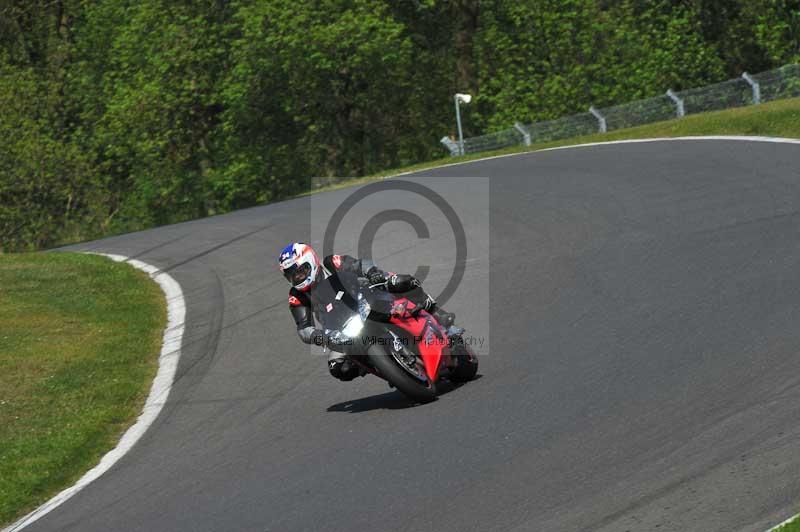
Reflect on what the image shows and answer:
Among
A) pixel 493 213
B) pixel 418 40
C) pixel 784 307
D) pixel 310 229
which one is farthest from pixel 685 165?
pixel 418 40

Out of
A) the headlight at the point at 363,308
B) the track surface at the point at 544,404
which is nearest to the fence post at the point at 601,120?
the track surface at the point at 544,404

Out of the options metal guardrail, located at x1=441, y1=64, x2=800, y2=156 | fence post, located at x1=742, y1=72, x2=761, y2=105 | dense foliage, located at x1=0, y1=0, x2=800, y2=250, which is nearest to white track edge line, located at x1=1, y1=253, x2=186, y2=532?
metal guardrail, located at x1=441, y1=64, x2=800, y2=156

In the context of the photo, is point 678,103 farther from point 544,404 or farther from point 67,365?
point 544,404

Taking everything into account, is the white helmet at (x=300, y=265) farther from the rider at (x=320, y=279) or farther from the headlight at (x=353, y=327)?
the headlight at (x=353, y=327)

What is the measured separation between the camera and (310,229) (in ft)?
72.5

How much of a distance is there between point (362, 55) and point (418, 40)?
9058 mm

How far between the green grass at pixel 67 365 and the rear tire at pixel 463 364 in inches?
133

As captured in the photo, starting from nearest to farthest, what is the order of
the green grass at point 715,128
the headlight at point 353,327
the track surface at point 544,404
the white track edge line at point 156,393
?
1. the track surface at point 544,404
2. the white track edge line at point 156,393
3. the headlight at point 353,327
4. the green grass at point 715,128

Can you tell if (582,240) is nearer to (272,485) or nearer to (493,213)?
(493,213)

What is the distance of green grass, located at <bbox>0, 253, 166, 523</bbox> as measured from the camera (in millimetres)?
10250

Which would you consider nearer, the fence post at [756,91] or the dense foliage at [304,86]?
the fence post at [756,91]

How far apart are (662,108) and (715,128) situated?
7317 millimetres

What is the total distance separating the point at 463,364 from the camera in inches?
412

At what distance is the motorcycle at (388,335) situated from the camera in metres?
9.84
